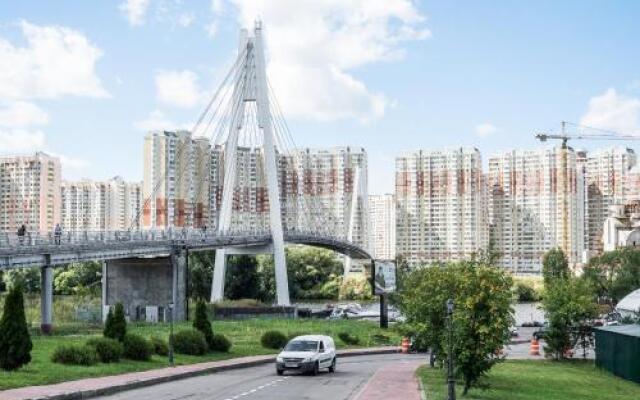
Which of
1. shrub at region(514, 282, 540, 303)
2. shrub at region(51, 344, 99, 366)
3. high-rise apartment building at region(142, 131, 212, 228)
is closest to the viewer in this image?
shrub at region(51, 344, 99, 366)

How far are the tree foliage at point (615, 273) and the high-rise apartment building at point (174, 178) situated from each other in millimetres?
42427

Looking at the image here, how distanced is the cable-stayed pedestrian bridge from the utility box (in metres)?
26.7

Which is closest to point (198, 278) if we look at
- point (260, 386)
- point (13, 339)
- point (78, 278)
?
point (78, 278)

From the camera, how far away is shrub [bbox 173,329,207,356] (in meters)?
36.1

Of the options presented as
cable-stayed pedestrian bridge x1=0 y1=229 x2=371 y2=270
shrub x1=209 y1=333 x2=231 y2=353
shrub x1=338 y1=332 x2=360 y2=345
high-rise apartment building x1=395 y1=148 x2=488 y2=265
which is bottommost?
shrub x1=338 y1=332 x2=360 y2=345

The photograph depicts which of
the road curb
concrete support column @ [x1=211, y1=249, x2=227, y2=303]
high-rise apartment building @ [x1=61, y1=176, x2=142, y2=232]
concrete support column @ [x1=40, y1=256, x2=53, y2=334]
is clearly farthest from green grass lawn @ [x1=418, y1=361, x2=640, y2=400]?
high-rise apartment building @ [x1=61, y1=176, x2=142, y2=232]

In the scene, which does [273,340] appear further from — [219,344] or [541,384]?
[541,384]

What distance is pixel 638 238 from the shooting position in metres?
138

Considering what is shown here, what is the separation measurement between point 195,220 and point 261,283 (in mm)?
9658

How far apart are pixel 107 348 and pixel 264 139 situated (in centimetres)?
4725

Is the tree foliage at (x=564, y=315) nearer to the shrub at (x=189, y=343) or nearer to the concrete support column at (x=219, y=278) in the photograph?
the shrub at (x=189, y=343)

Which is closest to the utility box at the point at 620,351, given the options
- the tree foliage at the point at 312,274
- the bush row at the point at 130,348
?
the bush row at the point at 130,348

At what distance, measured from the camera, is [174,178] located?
345 ft

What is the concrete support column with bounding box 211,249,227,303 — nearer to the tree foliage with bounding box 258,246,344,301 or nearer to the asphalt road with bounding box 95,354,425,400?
the tree foliage with bounding box 258,246,344,301
